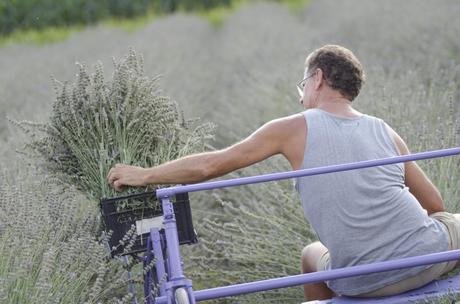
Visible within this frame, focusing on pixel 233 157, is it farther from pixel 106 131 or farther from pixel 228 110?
pixel 228 110

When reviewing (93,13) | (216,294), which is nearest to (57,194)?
(216,294)

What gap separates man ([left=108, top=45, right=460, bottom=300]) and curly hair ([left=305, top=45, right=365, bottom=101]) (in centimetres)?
10

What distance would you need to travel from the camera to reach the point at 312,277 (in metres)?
3.62

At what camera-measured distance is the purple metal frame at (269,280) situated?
11.8 ft

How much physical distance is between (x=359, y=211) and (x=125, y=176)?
953 millimetres

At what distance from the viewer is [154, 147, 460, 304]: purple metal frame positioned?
11.8 feet

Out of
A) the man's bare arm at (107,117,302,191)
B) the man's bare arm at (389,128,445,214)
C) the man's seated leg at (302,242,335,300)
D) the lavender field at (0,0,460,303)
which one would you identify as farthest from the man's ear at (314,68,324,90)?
the lavender field at (0,0,460,303)

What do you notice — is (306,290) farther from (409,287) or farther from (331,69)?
(331,69)

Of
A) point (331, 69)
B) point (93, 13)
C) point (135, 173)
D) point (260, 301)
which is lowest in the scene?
point (260, 301)

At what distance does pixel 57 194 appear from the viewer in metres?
4.82

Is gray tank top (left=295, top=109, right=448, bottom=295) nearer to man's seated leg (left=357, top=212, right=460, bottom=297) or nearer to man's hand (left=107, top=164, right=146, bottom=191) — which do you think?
man's seated leg (left=357, top=212, right=460, bottom=297)

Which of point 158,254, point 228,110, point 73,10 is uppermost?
point 73,10

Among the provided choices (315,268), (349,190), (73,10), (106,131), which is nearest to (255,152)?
(349,190)

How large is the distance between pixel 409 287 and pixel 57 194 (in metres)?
1.60
